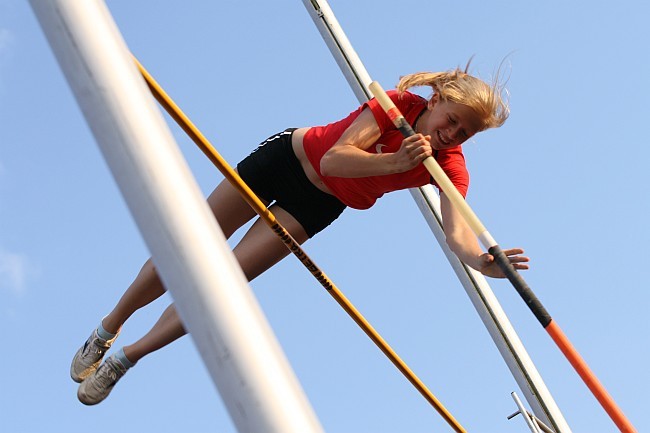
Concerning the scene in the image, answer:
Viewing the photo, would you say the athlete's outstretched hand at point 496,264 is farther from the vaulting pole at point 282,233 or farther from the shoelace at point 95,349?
the shoelace at point 95,349

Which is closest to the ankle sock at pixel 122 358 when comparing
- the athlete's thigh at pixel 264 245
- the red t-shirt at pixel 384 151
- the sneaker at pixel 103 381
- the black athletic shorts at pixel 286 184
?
the sneaker at pixel 103 381

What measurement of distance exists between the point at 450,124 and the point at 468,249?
45 cm

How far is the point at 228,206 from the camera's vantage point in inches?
130

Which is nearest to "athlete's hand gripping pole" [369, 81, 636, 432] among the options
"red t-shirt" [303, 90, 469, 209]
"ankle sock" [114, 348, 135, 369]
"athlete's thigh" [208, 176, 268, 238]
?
"red t-shirt" [303, 90, 469, 209]

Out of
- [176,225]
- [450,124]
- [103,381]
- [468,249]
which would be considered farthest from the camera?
[103,381]

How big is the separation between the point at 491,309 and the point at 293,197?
1.51 m

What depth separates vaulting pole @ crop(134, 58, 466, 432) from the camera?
105 inches

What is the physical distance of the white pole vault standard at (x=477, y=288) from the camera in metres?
4.32

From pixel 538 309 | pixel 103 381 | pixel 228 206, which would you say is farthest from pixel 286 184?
pixel 538 309

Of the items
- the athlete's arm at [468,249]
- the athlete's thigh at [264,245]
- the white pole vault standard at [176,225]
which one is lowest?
the white pole vault standard at [176,225]

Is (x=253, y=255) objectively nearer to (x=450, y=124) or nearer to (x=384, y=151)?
(x=384, y=151)

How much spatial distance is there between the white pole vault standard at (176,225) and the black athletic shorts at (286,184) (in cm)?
193

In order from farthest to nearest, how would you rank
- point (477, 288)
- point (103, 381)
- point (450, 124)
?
point (477, 288) < point (103, 381) < point (450, 124)

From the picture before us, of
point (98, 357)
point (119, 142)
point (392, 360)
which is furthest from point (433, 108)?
point (119, 142)
